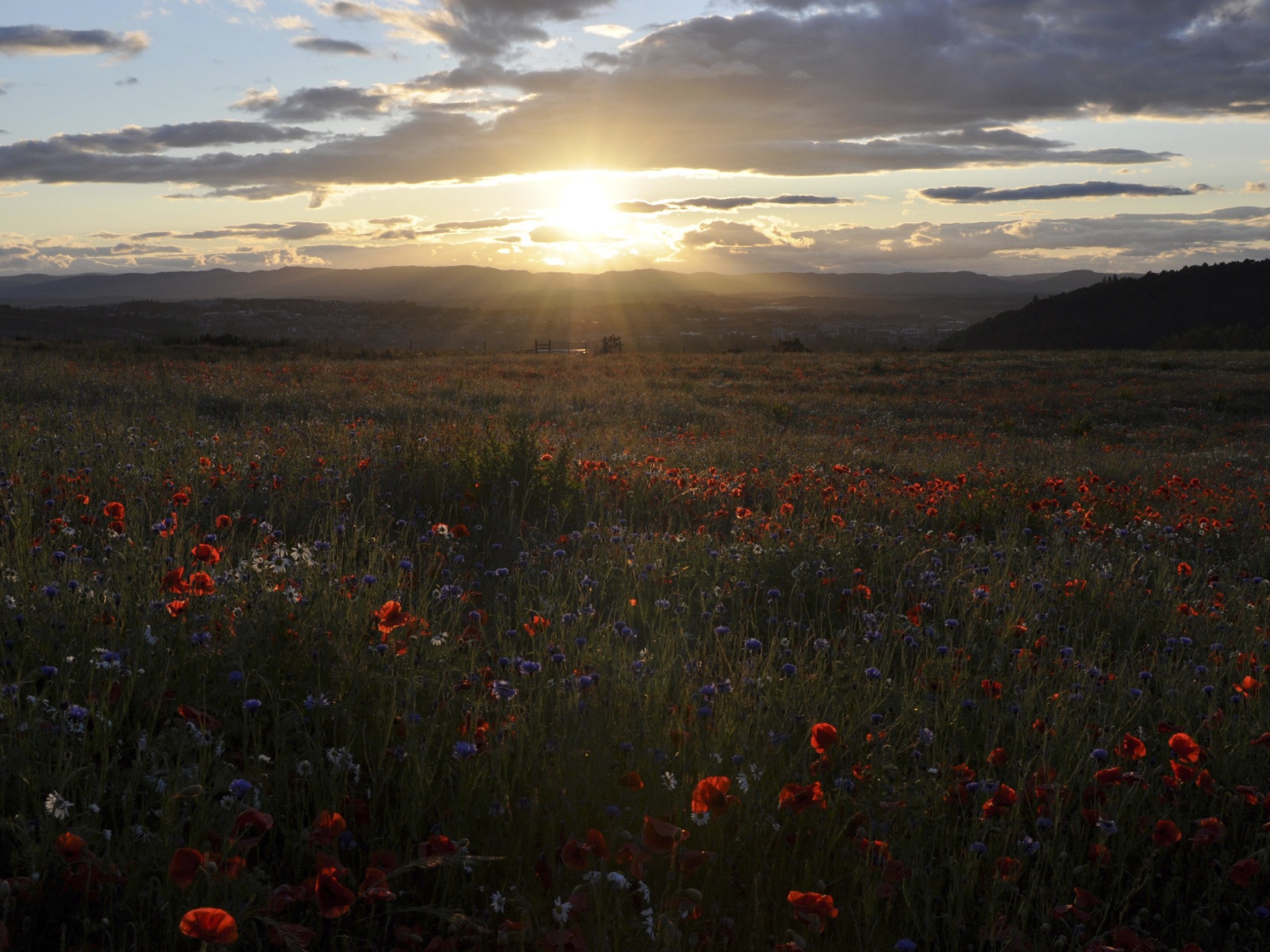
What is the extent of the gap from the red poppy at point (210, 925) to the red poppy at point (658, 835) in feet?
2.64

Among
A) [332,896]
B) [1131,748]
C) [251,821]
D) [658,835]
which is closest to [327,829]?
[251,821]

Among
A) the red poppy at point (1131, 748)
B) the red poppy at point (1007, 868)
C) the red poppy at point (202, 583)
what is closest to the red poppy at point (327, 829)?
the red poppy at point (202, 583)

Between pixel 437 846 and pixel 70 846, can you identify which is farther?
pixel 437 846

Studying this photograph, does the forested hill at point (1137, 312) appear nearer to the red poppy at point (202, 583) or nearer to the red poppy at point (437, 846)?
the red poppy at point (202, 583)

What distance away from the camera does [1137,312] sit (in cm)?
7100

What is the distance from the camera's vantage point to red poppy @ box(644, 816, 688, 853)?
70.1 inches

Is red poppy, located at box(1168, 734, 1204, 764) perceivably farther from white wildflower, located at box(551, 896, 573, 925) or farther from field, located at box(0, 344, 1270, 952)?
white wildflower, located at box(551, 896, 573, 925)

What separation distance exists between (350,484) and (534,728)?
4.25 m

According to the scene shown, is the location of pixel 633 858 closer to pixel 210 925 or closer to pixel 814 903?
pixel 814 903

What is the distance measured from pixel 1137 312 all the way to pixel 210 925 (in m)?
83.0

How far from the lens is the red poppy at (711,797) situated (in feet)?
6.28

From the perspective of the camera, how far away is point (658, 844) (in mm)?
1821

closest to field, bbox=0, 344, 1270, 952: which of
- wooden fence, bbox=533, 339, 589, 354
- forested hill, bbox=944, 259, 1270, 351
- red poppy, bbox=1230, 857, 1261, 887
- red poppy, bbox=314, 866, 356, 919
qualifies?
red poppy, bbox=314, 866, 356, 919

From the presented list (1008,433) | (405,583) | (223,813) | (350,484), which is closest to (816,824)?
(223,813)
